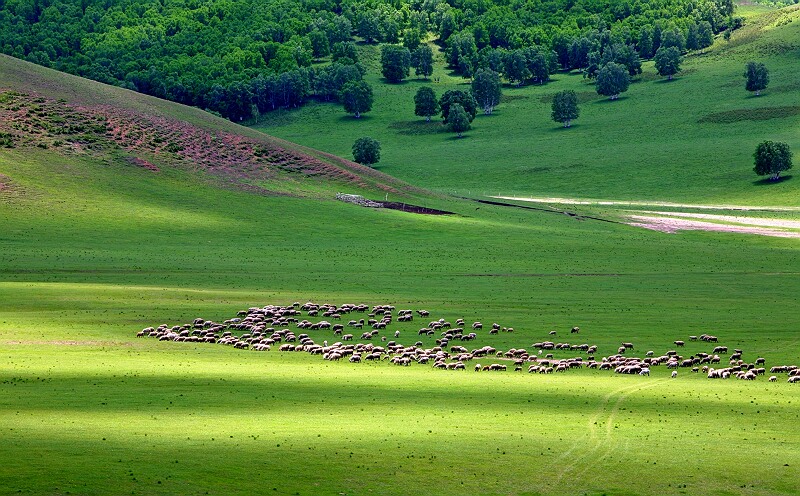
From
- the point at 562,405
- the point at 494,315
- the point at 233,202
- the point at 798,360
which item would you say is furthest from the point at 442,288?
the point at 233,202

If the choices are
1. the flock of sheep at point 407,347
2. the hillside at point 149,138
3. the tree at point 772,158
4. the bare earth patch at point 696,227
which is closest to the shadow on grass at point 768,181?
the tree at point 772,158

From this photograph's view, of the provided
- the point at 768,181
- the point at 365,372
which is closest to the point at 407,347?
the point at 365,372

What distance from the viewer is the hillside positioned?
12775 centimetres

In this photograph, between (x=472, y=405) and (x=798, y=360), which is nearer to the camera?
(x=472, y=405)

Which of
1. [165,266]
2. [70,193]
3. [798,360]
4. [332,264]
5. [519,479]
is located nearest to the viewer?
[519,479]

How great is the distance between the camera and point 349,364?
180ft

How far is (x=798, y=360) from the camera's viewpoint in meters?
57.2

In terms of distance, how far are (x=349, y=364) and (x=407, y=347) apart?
19.1ft

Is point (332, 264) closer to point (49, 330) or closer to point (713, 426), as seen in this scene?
point (49, 330)

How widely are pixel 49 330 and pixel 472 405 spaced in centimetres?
2674

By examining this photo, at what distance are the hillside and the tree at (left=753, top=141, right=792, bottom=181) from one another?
56.8 metres

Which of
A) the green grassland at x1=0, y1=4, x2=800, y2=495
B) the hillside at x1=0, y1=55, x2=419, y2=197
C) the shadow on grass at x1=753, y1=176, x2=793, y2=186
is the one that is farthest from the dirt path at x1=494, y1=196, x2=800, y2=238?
the hillside at x1=0, y1=55, x2=419, y2=197

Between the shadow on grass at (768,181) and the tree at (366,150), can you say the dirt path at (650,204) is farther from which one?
the tree at (366,150)

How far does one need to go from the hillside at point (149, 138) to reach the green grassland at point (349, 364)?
2119 millimetres
